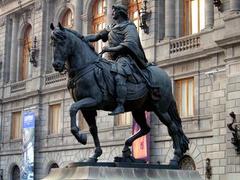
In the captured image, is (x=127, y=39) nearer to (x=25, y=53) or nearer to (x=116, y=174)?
(x=116, y=174)

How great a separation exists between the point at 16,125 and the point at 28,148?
4.10 m

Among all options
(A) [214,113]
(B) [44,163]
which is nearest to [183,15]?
(A) [214,113]

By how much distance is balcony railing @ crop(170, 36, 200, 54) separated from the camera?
1212 inches

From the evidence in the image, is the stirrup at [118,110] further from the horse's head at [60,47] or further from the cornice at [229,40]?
the cornice at [229,40]

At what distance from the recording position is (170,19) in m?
33.0

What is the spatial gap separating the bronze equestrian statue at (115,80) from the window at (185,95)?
1655 cm

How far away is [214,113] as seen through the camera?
28.6 meters

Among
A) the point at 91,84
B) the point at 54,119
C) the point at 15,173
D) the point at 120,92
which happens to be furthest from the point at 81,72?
the point at 15,173

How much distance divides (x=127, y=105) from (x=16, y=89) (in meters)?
32.5

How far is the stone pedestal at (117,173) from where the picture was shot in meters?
12.1

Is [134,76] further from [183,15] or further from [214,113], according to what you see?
[183,15]

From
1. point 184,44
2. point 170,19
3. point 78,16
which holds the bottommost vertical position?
point 184,44

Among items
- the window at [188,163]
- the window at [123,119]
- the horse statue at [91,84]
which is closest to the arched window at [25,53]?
the window at [123,119]

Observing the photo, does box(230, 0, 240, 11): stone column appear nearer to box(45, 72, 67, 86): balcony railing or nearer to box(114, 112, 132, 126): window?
box(114, 112, 132, 126): window
